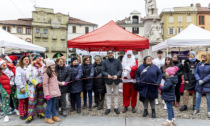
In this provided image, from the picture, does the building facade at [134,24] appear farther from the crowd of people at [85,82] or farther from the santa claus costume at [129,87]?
the santa claus costume at [129,87]

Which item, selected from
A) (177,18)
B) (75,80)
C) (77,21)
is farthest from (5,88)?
(177,18)

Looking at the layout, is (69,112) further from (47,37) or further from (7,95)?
(47,37)

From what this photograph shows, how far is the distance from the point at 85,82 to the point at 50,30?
4082 centimetres

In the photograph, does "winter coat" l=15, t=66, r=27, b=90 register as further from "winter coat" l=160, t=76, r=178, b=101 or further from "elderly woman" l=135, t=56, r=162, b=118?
"winter coat" l=160, t=76, r=178, b=101

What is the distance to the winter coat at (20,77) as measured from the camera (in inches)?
183

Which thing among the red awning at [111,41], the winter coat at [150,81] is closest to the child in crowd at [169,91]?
the winter coat at [150,81]

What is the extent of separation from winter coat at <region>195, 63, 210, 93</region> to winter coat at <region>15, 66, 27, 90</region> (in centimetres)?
490

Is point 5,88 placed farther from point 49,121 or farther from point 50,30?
point 50,30

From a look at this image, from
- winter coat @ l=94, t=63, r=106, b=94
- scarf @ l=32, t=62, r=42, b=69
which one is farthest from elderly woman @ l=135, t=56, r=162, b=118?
scarf @ l=32, t=62, r=42, b=69

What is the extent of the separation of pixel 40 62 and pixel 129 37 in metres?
3.04

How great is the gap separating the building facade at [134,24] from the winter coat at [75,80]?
40.7 metres

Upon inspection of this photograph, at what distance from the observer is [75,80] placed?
17.6 ft

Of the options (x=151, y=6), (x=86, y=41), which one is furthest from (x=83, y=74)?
(x=151, y=6)

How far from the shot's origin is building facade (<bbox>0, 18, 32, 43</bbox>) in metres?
39.4
